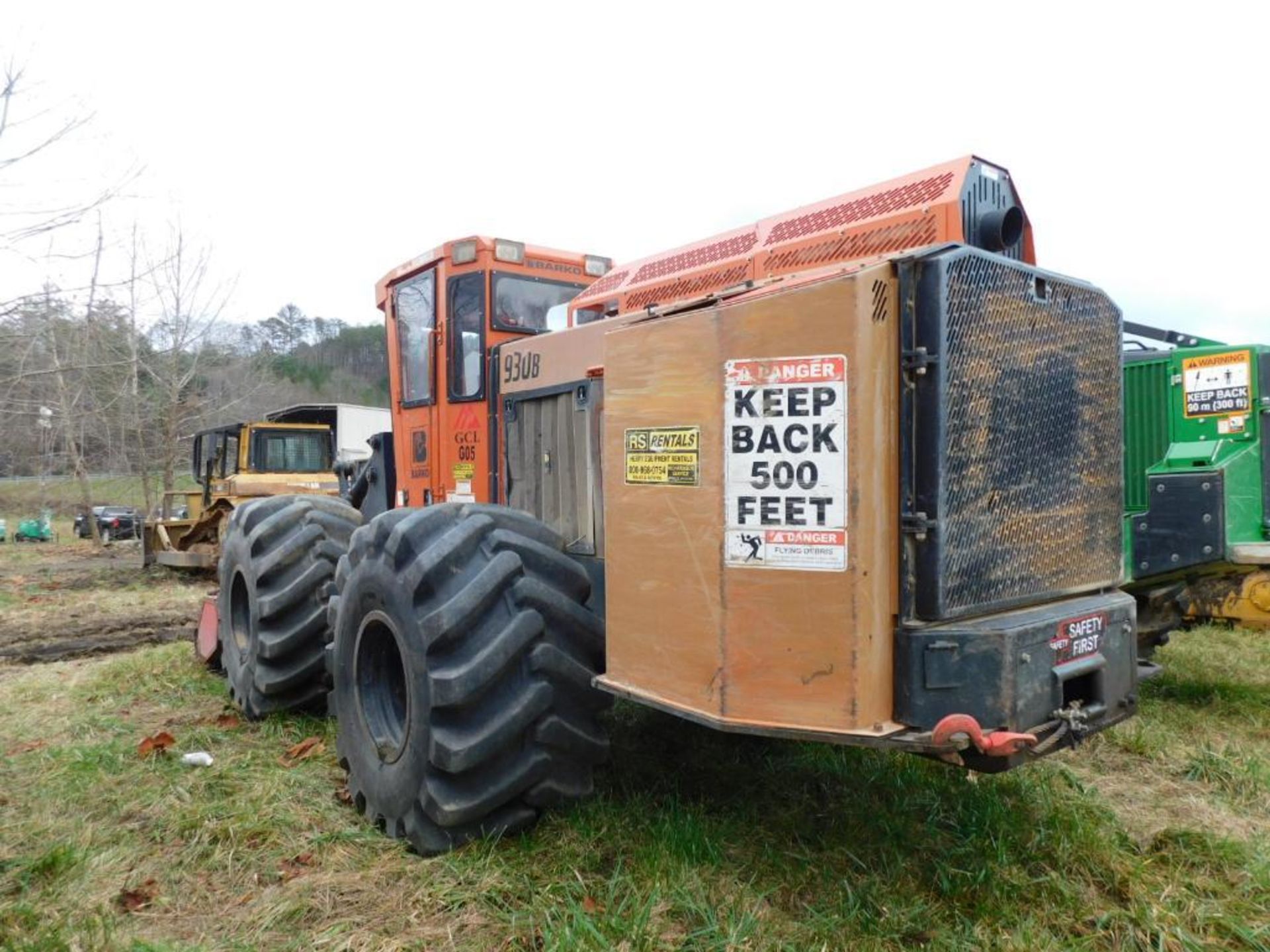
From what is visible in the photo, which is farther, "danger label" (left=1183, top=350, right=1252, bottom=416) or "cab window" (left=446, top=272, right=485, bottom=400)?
"danger label" (left=1183, top=350, right=1252, bottom=416)

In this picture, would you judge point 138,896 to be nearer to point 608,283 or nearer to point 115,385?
point 608,283

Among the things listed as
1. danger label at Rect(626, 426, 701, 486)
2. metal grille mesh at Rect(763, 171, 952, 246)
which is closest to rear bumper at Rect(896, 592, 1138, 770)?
danger label at Rect(626, 426, 701, 486)

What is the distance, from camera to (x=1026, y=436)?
2.97 meters

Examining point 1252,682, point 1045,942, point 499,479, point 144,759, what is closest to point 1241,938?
point 1045,942

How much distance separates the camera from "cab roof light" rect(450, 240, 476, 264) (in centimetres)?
466

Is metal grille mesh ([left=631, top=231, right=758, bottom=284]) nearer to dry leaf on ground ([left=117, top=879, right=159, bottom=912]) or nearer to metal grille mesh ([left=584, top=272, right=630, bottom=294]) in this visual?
metal grille mesh ([left=584, top=272, right=630, bottom=294])

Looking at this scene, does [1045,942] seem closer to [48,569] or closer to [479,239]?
[479,239]

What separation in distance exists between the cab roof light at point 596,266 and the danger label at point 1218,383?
379cm

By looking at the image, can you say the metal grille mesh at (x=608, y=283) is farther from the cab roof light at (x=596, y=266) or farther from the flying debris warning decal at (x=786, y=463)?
the flying debris warning decal at (x=786, y=463)

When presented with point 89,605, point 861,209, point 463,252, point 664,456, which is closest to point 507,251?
point 463,252

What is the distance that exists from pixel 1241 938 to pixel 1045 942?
2.01 feet

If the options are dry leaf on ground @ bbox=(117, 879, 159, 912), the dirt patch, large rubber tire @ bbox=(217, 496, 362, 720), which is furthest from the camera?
the dirt patch

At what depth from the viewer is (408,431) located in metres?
5.29

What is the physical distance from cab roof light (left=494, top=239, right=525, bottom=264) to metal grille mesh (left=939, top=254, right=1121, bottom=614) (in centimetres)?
255
